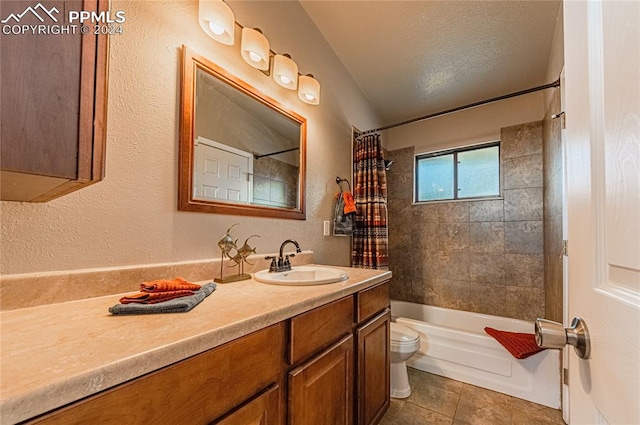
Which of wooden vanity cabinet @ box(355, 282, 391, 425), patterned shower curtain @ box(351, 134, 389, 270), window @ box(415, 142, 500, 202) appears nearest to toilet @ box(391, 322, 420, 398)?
wooden vanity cabinet @ box(355, 282, 391, 425)

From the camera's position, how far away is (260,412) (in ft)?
2.32

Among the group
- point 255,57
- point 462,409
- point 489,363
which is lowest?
point 462,409

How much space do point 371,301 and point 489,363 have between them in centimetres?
132

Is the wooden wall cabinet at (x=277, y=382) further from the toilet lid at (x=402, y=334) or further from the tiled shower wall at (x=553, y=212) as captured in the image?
the tiled shower wall at (x=553, y=212)

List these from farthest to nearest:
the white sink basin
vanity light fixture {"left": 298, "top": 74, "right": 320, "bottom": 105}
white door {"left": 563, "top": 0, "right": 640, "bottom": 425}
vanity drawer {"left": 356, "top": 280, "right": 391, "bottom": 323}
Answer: vanity light fixture {"left": 298, "top": 74, "right": 320, "bottom": 105} → vanity drawer {"left": 356, "top": 280, "right": 391, "bottom": 323} → the white sink basin → white door {"left": 563, "top": 0, "right": 640, "bottom": 425}

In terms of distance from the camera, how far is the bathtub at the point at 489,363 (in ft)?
5.72

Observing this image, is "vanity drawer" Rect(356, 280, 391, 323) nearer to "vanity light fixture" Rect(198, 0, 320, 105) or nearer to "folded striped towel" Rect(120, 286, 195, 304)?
"folded striped towel" Rect(120, 286, 195, 304)

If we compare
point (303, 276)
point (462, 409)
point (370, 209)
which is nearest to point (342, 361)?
point (303, 276)

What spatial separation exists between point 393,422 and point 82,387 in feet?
5.68

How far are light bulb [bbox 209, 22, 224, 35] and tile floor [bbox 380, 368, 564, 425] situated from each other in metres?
2.26

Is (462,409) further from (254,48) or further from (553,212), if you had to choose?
(254,48)

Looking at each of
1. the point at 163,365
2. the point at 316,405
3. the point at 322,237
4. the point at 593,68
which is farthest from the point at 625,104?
the point at 322,237

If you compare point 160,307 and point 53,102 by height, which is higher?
point 53,102

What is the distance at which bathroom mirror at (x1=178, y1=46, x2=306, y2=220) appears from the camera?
3.75ft
